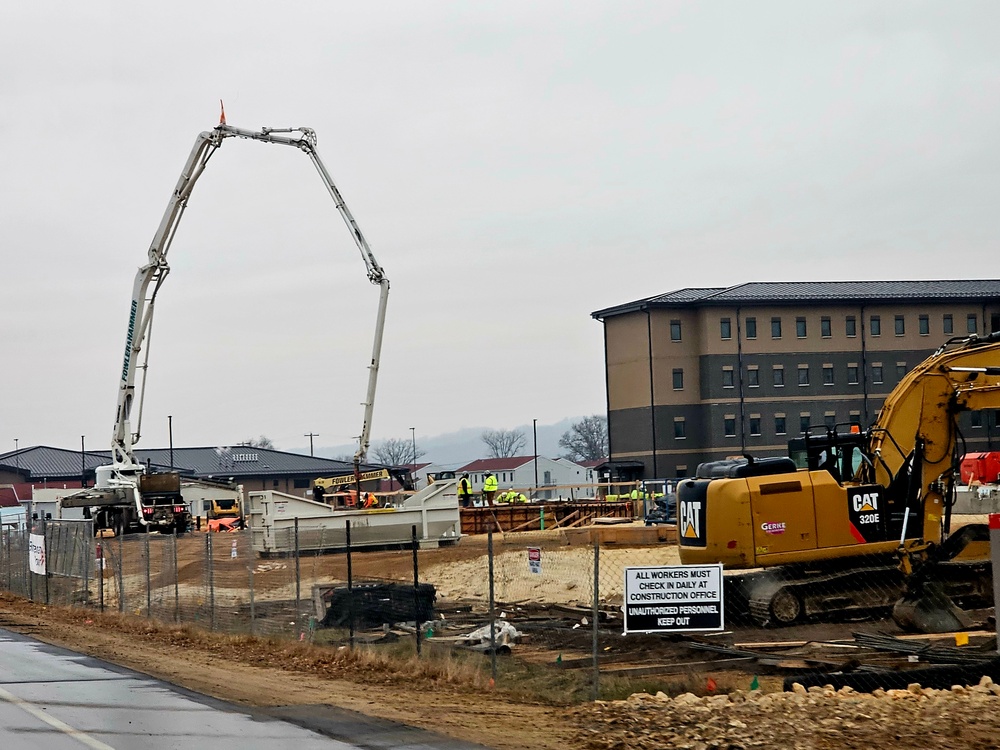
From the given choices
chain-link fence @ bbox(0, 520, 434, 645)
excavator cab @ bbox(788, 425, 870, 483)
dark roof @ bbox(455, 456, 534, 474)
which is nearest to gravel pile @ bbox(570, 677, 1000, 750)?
chain-link fence @ bbox(0, 520, 434, 645)

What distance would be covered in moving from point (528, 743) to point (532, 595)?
1537 centimetres

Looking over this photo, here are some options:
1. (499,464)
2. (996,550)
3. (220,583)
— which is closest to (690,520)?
(996,550)

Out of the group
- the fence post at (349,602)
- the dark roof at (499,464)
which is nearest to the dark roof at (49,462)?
the dark roof at (499,464)

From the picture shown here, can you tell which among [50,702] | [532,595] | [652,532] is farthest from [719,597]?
[652,532]

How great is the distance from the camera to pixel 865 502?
19.2 m

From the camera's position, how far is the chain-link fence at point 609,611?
1297cm

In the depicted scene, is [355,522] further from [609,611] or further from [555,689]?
[555,689]

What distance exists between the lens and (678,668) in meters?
14.9

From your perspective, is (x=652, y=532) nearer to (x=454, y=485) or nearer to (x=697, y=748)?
(x=454, y=485)

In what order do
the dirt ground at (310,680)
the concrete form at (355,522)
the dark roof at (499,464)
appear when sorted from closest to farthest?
1. the dirt ground at (310,680)
2. the concrete form at (355,522)
3. the dark roof at (499,464)

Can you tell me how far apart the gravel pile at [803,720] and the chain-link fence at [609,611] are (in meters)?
0.92

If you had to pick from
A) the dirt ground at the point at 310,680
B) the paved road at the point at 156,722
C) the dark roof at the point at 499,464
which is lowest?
the dirt ground at the point at 310,680

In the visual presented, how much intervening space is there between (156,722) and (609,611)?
1103cm

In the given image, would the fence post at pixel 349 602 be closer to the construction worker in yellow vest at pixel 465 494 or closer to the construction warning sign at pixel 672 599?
the construction warning sign at pixel 672 599
